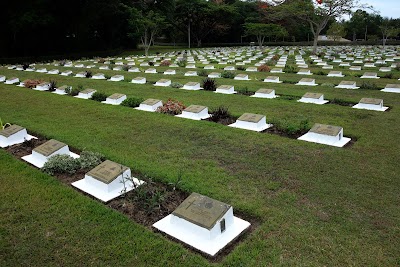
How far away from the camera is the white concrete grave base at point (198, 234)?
151 inches

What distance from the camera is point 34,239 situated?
13.2 ft

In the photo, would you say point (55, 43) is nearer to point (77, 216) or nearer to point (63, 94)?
point (63, 94)

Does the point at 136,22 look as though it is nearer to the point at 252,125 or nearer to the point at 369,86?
the point at 369,86

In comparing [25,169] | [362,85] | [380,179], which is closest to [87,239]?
[25,169]

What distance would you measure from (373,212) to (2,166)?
636 cm

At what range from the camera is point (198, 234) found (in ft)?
13.1

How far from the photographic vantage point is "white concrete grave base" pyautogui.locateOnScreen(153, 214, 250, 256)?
3.84 m

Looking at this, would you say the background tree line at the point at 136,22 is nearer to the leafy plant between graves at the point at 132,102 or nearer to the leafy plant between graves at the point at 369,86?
the leafy plant between graves at the point at 369,86

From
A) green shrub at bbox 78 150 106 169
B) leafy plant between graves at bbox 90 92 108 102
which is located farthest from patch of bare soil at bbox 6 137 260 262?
leafy plant between graves at bbox 90 92 108 102

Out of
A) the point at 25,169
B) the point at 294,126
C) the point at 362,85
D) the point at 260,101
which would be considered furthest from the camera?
the point at 362,85

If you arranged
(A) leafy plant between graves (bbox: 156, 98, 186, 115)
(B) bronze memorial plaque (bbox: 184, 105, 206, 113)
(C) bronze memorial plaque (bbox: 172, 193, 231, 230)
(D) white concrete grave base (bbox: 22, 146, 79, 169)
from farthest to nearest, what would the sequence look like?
(A) leafy plant between graves (bbox: 156, 98, 186, 115) → (B) bronze memorial plaque (bbox: 184, 105, 206, 113) → (D) white concrete grave base (bbox: 22, 146, 79, 169) → (C) bronze memorial plaque (bbox: 172, 193, 231, 230)

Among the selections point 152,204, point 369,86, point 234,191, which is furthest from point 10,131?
point 369,86

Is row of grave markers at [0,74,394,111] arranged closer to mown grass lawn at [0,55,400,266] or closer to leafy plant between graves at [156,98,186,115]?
mown grass lawn at [0,55,400,266]

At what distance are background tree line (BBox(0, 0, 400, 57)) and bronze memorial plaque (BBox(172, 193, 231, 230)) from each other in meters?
25.2
